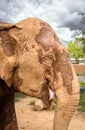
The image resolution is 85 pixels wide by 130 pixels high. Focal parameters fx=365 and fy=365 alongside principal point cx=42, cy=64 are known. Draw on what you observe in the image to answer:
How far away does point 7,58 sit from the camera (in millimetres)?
2711

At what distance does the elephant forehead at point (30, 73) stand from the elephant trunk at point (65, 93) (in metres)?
0.14

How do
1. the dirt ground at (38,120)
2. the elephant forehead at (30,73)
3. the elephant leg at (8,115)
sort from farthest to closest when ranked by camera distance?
the dirt ground at (38,120)
the elephant leg at (8,115)
the elephant forehead at (30,73)

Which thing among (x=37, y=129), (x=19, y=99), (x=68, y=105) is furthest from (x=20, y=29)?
(x=19, y=99)

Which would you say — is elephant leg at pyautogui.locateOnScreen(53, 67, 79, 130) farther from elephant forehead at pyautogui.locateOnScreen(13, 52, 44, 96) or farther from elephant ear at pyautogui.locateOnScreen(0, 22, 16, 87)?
elephant ear at pyautogui.locateOnScreen(0, 22, 16, 87)

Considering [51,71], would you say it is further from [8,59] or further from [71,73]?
[8,59]

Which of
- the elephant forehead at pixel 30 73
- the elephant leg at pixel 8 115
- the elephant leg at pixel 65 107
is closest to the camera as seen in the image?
the elephant leg at pixel 65 107

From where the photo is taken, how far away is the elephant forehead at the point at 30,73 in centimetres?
267

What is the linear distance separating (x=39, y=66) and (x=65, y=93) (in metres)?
0.29

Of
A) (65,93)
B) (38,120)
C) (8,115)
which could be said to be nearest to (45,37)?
(65,93)

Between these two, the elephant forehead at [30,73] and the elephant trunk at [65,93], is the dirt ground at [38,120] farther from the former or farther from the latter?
the elephant trunk at [65,93]

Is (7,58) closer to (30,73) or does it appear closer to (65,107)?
(30,73)

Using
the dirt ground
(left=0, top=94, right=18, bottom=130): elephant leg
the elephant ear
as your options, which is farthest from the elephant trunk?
the dirt ground

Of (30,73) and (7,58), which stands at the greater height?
(7,58)

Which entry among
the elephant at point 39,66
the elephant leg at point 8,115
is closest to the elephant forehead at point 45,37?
the elephant at point 39,66
